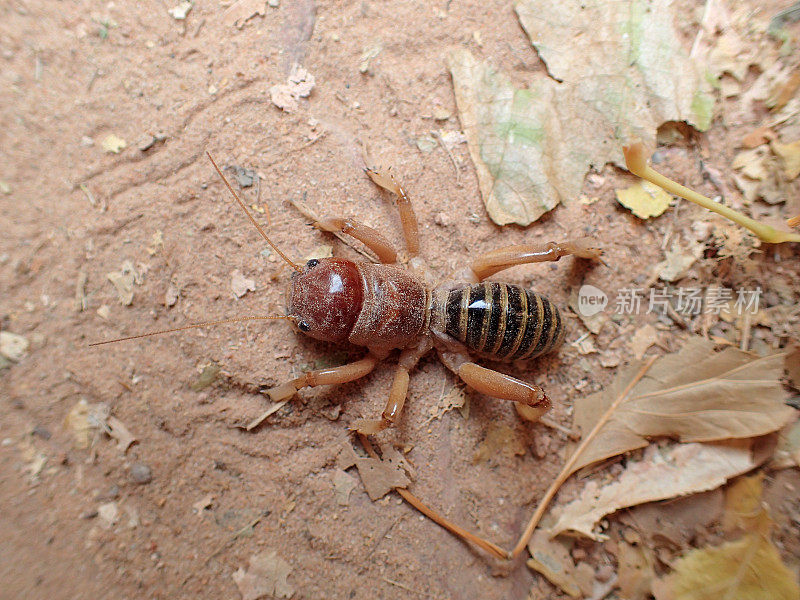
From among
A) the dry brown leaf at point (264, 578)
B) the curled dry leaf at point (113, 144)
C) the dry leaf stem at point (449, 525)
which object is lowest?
the dry brown leaf at point (264, 578)

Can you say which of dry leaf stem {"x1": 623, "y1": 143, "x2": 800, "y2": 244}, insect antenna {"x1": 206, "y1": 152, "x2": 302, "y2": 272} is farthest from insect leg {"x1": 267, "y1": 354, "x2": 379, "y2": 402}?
dry leaf stem {"x1": 623, "y1": 143, "x2": 800, "y2": 244}

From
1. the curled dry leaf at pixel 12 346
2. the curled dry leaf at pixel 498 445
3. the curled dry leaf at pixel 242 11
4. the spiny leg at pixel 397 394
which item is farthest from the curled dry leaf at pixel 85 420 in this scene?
the curled dry leaf at pixel 242 11

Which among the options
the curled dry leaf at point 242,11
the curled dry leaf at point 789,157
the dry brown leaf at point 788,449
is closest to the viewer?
the dry brown leaf at point 788,449

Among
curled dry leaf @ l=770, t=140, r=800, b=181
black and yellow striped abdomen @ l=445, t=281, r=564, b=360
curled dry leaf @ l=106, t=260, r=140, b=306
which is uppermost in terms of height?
curled dry leaf @ l=770, t=140, r=800, b=181

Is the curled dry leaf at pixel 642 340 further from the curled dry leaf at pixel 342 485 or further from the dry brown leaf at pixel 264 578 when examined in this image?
the dry brown leaf at pixel 264 578

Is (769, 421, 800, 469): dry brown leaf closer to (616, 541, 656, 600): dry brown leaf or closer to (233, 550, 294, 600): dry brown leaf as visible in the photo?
(616, 541, 656, 600): dry brown leaf
